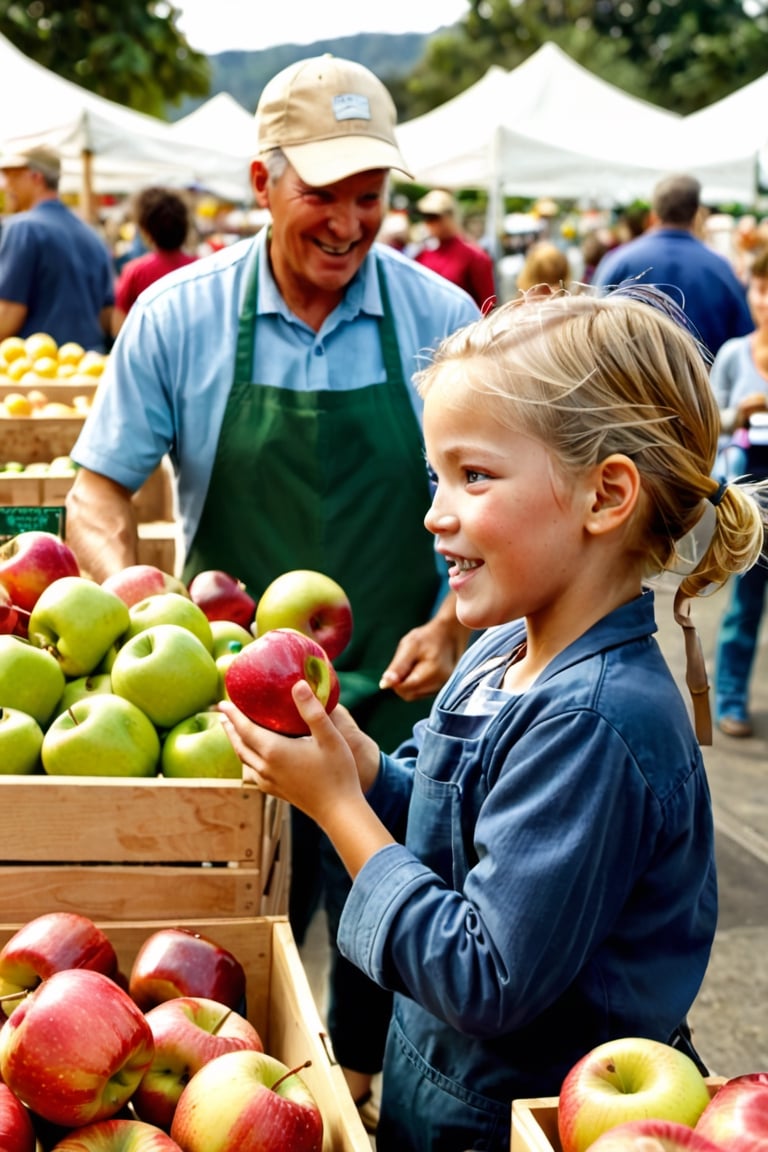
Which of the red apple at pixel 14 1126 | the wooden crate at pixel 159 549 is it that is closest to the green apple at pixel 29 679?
the red apple at pixel 14 1126

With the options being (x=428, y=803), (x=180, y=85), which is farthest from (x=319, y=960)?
(x=180, y=85)

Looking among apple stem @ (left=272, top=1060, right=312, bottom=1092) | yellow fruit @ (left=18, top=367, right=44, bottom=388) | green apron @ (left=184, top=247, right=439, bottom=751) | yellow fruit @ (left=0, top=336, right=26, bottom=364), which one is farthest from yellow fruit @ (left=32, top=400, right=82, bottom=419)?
apple stem @ (left=272, top=1060, right=312, bottom=1092)

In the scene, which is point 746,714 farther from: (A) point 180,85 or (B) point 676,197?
(A) point 180,85

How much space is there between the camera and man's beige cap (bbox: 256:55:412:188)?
271 cm

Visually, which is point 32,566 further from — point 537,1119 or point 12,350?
point 12,350

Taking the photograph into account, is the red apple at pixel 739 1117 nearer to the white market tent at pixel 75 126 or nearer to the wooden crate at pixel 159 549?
the wooden crate at pixel 159 549

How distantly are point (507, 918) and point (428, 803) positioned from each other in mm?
282

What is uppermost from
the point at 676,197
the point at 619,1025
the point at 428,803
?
the point at 676,197

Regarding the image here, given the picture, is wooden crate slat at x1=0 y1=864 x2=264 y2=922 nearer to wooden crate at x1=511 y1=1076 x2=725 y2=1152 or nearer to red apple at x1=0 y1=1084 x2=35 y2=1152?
red apple at x1=0 y1=1084 x2=35 y2=1152

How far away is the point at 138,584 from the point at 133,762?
21.9 inches

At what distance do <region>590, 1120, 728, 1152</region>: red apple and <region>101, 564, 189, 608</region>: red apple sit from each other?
1558 mm

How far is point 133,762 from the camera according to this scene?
1.97 metres

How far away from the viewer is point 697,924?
1.49m

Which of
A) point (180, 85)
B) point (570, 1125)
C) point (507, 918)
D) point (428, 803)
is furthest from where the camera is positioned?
point (180, 85)
